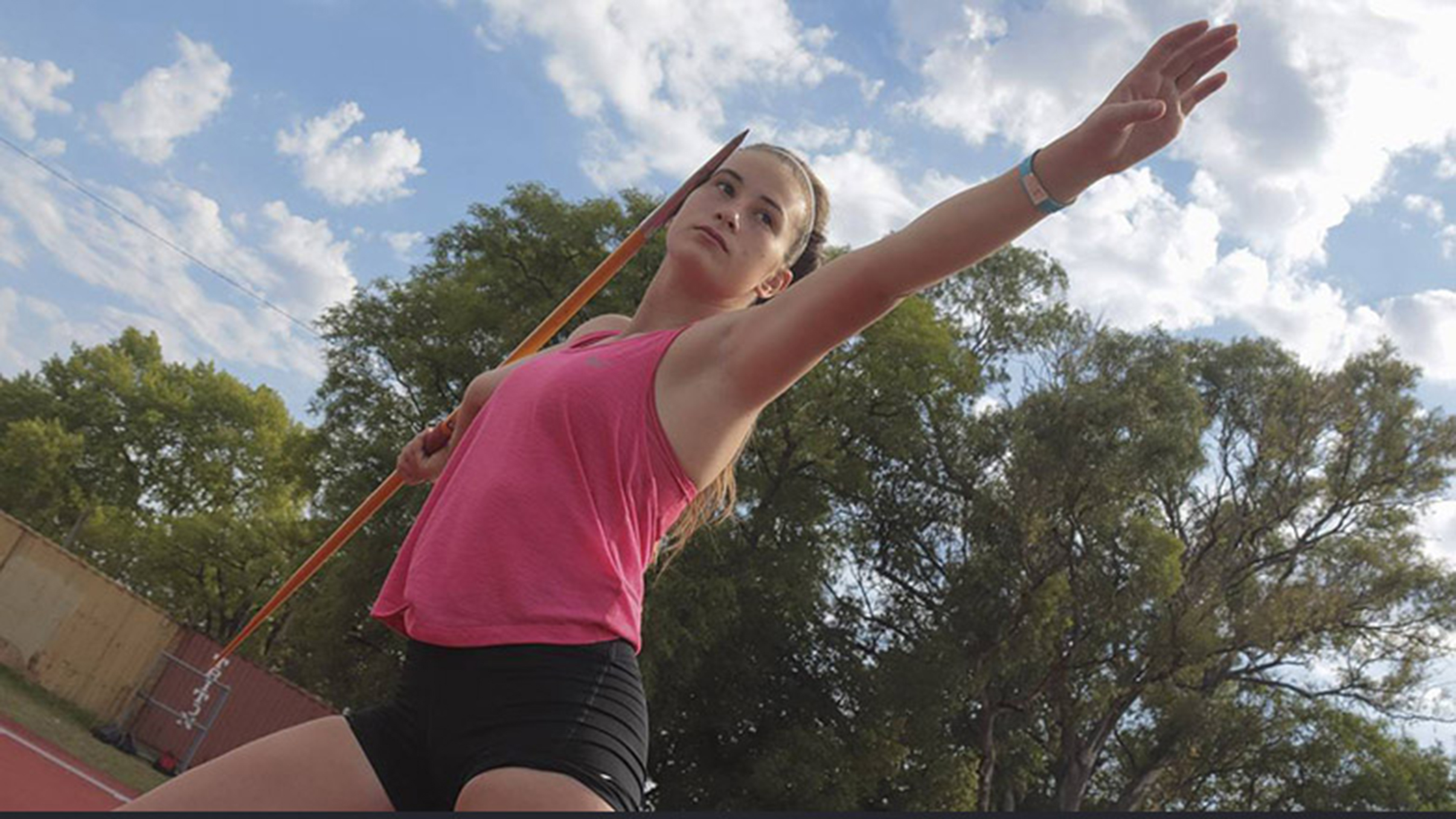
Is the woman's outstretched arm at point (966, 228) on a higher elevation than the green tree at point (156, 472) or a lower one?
lower

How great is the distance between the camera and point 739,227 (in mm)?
2127

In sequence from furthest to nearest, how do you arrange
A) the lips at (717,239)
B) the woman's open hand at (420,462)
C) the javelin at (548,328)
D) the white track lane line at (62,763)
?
1. the white track lane line at (62,763)
2. the javelin at (548,328)
3. the woman's open hand at (420,462)
4. the lips at (717,239)

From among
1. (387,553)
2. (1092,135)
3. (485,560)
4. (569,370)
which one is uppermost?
(387,553)

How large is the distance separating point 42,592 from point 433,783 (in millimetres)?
24672

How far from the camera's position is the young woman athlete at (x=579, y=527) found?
1542 mm

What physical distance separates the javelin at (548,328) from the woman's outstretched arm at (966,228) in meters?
0.97

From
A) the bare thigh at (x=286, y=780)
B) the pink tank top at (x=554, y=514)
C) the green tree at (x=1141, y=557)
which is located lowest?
the bare thigh at (x=286, y=780)

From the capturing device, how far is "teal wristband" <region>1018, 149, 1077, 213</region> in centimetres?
154

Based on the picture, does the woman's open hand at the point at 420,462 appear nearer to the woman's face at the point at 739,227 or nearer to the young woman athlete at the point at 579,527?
the young woman athlete at the point at 579,527

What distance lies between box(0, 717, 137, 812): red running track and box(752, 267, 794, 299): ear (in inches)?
312

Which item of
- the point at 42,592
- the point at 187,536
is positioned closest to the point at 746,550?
the point at 42,592

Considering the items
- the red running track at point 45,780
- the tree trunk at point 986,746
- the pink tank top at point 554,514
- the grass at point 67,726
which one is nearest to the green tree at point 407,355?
the grass at point 67,726

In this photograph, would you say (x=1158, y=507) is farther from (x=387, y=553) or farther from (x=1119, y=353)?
(x=387, y=553)

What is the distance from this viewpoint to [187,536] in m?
34.0
